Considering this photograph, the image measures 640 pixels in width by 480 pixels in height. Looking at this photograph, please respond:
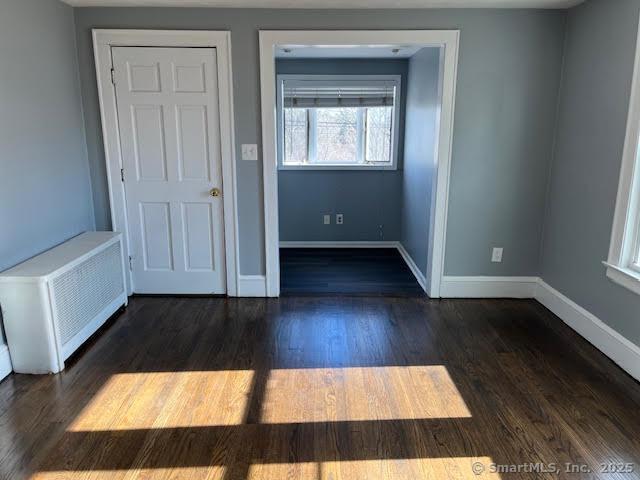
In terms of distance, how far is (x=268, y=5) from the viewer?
10.5 ft

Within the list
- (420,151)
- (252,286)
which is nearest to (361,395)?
(252,286)

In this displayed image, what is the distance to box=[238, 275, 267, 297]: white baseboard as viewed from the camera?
374 centimetres

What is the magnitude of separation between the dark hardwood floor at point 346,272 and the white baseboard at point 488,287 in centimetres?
26

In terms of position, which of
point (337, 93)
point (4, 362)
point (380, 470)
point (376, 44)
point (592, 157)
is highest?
point (376, 44)

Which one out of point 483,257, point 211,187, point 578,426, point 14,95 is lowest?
point 578,426

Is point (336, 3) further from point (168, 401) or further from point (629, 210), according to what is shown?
point (168, 401)

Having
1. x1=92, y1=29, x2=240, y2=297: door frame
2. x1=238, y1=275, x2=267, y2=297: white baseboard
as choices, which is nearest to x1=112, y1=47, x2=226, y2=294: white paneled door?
x1=92, y1=29, x2=240, y2=297: door frame

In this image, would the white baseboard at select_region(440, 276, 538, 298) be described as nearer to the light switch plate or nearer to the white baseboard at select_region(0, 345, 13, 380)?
the light switch plate

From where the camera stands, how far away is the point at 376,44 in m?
3.33

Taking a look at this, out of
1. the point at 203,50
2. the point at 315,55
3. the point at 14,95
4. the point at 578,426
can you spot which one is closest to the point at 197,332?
the point at 14,95

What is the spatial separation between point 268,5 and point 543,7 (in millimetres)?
Result: 1963

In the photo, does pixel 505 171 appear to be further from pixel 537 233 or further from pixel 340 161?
pixel 340 161

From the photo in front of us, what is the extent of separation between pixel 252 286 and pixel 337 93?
2533mm

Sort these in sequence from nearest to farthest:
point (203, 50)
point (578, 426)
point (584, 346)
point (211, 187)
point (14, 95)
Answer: point (578, 426) → point (14, 95) → point (584, 346) → point (203, 50) → point (211, 187)
